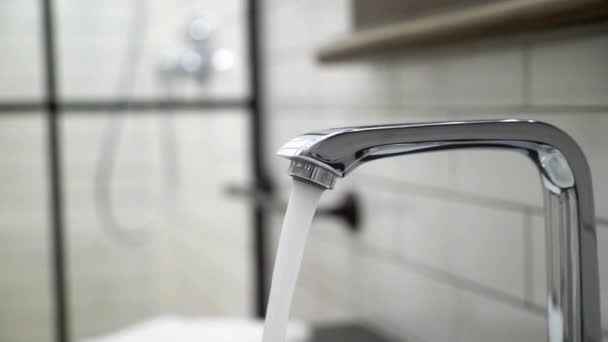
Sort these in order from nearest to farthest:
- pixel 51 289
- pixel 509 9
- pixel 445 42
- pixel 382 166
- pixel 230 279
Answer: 1. pixel 509 9
2. pixel 445 42
3. pixel 382 166
4. pixel 51 289
5. pixel 230 279

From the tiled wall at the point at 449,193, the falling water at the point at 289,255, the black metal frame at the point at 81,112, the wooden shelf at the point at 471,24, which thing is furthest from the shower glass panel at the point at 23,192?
the falling water at the point at 289,255

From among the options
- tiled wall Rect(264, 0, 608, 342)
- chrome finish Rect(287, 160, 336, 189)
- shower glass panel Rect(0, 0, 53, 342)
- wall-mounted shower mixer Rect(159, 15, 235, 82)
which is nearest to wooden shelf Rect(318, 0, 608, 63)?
tiled wall Rect(264, 0, 608, 342)

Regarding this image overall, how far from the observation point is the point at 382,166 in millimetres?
1097

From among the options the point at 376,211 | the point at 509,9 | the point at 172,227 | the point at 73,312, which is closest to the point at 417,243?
the point at 376,211

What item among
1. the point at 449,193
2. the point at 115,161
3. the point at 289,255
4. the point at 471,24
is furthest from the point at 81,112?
the point at 289,255

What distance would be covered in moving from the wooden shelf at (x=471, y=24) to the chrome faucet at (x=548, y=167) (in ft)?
0.46

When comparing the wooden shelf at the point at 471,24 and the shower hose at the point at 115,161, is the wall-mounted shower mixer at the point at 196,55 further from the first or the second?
the wooden shelf at the point at 471,24

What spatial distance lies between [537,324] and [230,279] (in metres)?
0.97

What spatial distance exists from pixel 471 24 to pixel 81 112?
1031 millimetres

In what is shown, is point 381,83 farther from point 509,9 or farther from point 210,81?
point 210,81

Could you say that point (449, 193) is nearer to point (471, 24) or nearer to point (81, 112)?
point (471, 24)

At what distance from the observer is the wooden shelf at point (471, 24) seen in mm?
614

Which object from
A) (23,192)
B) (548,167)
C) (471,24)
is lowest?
(23,192)

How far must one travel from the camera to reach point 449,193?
0.92 meters
